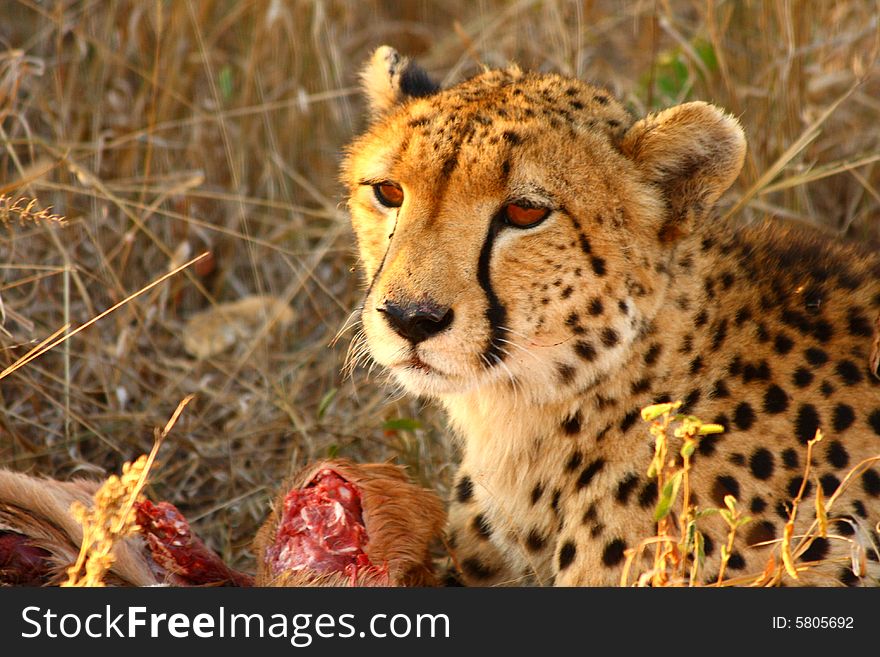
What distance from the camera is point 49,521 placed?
2.55 m

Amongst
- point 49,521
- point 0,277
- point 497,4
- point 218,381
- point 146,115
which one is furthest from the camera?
point 497,4

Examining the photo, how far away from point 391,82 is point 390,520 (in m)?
1.04

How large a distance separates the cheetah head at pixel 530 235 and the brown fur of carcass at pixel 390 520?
0.75 ft

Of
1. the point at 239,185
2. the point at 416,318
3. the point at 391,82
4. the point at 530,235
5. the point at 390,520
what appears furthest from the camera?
the point at 239,185

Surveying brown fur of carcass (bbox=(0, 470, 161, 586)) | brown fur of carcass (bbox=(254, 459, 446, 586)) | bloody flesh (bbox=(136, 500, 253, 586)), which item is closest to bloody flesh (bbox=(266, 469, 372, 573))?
brown fur of carcass (bbox=(254, 459, 446, 586))

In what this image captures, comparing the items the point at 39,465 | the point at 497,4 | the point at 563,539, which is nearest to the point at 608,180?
the point at 563,539

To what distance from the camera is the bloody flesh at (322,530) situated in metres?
2.58

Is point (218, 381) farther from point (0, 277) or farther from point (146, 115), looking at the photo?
point (146, 115)

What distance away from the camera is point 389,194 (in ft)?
8.98

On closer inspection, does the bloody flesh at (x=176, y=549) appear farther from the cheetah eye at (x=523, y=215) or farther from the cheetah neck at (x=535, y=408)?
the cheetah eye at (x=523, y=215)

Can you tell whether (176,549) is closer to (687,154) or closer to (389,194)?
(389,194)

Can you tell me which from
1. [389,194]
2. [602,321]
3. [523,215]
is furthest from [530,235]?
[389,194]

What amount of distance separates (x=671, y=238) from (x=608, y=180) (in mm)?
181

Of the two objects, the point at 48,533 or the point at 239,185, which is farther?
the point at 239,185
